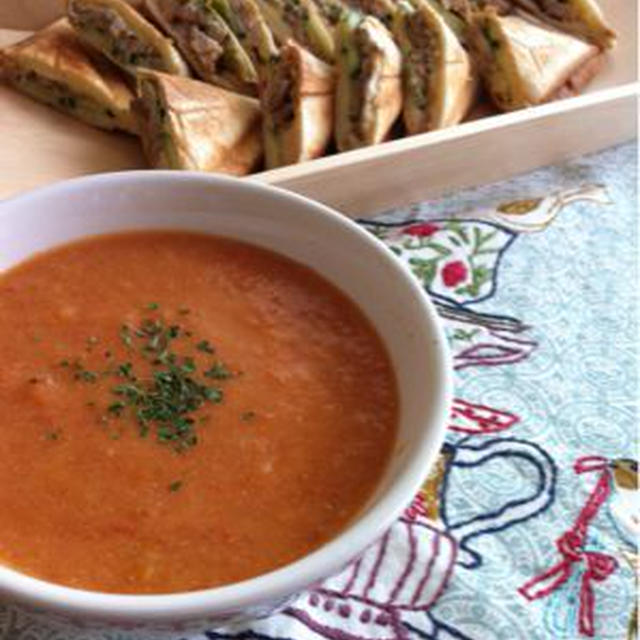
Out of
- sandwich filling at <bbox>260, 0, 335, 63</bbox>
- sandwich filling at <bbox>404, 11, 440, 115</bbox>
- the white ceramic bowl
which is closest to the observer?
the white ceramic bowl

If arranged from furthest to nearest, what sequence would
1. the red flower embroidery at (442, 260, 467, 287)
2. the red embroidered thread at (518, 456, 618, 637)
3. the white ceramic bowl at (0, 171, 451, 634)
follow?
the red flower embroidery at (442, 260, 467, 287)
the red embroidered thread at (518, 456, 618, 637)
the white ceramic bowl at (0, 171, 451, 634)

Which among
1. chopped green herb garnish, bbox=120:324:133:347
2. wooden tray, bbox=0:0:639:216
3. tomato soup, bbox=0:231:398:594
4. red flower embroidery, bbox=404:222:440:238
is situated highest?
chopped green herb garnish, bbox=120:324:133:347

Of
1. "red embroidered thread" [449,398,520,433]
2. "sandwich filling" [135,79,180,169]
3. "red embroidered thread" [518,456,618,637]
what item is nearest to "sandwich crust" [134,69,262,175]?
"sandwich filling" [135,79,180,169]

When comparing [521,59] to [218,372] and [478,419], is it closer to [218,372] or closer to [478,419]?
[478,419]

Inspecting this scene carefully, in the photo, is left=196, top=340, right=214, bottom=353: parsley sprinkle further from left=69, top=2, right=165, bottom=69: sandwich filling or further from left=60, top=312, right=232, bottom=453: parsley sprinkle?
left=69, top=2, right=165, bottom=69: sandwich filling

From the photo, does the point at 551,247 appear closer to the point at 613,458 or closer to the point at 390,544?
the point at 613,458

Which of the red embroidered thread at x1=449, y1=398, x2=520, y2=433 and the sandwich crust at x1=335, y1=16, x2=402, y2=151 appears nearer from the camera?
the red embroidered thread at x1=449, y1=398, x2=520, y2=433
